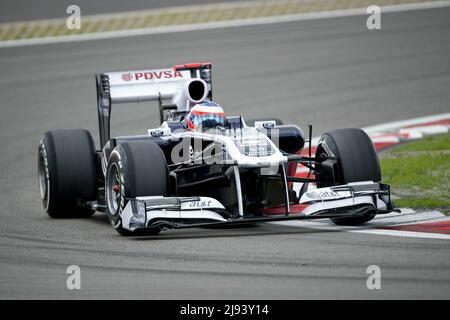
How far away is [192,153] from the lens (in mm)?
11977

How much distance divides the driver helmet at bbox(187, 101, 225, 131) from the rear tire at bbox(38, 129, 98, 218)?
145 centimetres

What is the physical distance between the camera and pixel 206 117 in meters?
12.0

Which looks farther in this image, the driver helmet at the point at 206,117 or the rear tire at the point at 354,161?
the driver helmet at the point at 206,117

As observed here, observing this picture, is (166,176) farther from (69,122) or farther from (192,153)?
(69,122)

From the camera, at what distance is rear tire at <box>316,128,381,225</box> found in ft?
38.0

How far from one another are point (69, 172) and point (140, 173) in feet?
6.40

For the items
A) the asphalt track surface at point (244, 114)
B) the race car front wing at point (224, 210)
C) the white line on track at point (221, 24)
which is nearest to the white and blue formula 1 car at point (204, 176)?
the race car front wing at point (224, 210)

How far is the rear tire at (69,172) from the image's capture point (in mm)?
12797

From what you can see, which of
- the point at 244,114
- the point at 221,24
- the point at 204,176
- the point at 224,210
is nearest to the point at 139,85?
the point at 204,176

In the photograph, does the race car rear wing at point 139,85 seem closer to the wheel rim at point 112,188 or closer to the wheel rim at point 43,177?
the wheel rim at point 43,177

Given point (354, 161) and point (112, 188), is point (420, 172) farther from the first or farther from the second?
point (112, 188)

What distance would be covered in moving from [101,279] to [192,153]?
3.04m

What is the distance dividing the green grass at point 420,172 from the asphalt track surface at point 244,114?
6.86ft

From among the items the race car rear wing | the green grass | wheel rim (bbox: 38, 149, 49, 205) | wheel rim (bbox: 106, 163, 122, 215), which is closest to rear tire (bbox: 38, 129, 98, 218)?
wheel rim (bbox: 38, 149, 49, 205)
